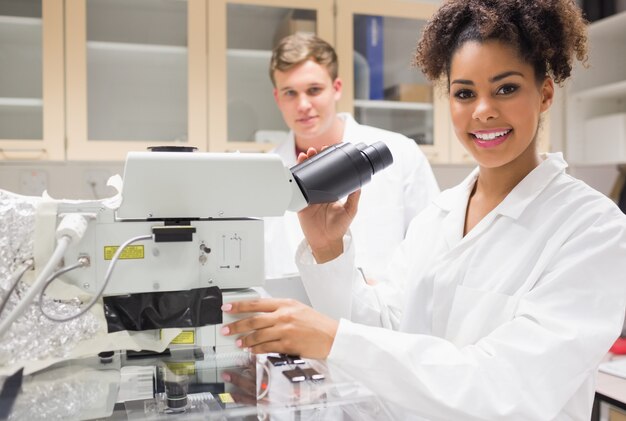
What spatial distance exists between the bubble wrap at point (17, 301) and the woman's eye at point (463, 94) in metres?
0.69

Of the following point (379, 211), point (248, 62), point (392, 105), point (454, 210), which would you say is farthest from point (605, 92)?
point (454, 210)

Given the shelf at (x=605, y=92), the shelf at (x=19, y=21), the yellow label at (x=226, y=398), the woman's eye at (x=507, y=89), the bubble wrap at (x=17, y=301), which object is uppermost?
the shelf at (x=19, y=21)

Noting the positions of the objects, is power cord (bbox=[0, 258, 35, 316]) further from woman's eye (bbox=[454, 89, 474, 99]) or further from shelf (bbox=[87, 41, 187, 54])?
shelf (bbox=[87, 41, 187, 54])

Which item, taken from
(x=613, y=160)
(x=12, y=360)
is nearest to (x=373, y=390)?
(x=12, y=360)

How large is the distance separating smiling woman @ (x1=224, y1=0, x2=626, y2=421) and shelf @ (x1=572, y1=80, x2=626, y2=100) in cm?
157

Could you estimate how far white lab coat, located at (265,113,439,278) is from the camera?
1.84m

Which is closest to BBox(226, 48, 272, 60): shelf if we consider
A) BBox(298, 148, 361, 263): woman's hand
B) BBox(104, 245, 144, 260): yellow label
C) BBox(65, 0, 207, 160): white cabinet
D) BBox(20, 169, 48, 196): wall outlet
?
BBox(65, 0, 207, 160): white cabinet

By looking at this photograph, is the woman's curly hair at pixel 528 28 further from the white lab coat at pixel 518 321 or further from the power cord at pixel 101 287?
the power cord at pixel 101 287

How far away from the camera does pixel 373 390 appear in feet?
2.52

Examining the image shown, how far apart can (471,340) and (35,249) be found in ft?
2.22

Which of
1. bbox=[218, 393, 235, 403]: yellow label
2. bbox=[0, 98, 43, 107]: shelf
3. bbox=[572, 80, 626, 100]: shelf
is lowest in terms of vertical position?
bbox=[218, 393, 235, 403]: yellow label

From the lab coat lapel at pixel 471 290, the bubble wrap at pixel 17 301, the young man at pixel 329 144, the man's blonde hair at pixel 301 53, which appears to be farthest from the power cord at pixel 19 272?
the man's blonde hair at pixel 301 53

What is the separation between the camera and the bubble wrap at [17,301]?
0.65 m

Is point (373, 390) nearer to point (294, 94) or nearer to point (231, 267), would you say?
point (231, 267)
